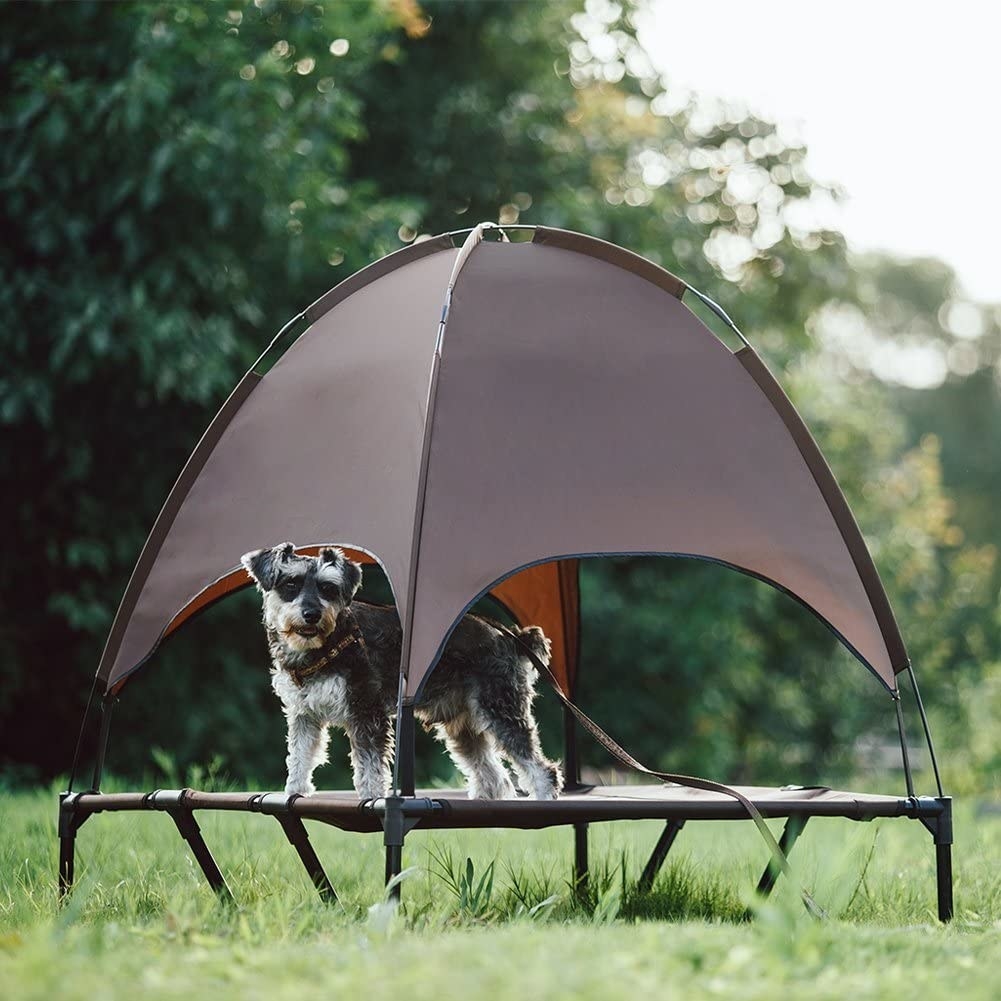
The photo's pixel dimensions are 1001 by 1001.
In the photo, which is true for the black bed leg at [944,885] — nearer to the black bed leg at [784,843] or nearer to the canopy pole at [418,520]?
the black bed leg at [784,843]

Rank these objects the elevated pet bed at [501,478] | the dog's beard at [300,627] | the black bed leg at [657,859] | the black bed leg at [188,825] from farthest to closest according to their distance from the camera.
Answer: the black bed leg at [657,859] → the black bed leg at [188,825] → the dog's beard at [300,627] → the elevated pet bed at [501,478]

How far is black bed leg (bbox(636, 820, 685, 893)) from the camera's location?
5133 millimetres

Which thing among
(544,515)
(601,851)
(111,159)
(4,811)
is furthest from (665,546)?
(111,159)

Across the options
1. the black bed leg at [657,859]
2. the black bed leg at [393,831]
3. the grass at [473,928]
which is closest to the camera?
the grass at [473,928]

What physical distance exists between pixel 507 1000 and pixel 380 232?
8.66m

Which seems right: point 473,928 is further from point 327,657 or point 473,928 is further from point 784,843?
point 784,843

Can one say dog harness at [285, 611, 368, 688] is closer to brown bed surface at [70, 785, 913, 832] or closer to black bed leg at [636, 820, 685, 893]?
brown bed surface at [70, 785, 913, 832]

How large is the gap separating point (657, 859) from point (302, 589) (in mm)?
1706

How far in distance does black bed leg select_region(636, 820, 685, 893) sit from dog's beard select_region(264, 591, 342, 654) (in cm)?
146

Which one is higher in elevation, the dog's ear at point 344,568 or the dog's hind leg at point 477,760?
the dog's ear at point 344,568

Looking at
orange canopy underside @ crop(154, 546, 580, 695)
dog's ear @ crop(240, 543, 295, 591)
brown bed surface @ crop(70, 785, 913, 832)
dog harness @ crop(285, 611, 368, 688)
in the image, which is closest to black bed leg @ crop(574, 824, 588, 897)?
orange canopy underside @ crop(154, 546, 580, 695)

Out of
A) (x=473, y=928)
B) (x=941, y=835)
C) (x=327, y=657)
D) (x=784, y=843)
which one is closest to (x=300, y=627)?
(x=327, y=657)

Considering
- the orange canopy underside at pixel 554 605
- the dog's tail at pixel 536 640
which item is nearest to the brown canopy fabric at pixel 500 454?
the dog's tail at pixel 536 640

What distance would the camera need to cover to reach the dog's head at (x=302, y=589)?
4.57m
